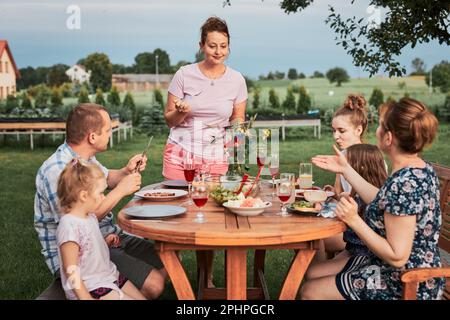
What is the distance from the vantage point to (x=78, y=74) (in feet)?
81.7

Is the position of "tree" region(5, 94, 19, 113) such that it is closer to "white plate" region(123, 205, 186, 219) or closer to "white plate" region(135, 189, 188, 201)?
"white plate" region(135, 189, 188, 201)

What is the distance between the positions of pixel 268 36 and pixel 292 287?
47.8ft

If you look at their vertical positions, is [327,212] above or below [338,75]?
below

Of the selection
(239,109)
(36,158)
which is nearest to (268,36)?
(36,158)

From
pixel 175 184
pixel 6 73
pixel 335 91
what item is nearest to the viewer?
pixel 175 184

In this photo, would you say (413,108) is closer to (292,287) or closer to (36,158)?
(292,287)

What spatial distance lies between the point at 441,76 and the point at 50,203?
73.9 ft

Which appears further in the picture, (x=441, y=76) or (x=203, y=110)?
(x=441, y=76)

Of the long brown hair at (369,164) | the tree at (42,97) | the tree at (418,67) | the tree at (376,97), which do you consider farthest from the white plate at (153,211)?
the tree at (418,67)

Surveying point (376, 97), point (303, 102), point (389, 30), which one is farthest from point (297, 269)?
point (376, 97)

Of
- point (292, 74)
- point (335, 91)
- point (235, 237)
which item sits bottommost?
point (235, 237)

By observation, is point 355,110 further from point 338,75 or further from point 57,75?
point 57,75

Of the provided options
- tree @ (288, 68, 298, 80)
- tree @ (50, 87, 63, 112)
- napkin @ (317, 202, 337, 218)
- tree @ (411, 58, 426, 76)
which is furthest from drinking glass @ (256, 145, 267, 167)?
tree @ (411, 58, 426, 76)

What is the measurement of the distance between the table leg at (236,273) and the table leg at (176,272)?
0.66 feet
